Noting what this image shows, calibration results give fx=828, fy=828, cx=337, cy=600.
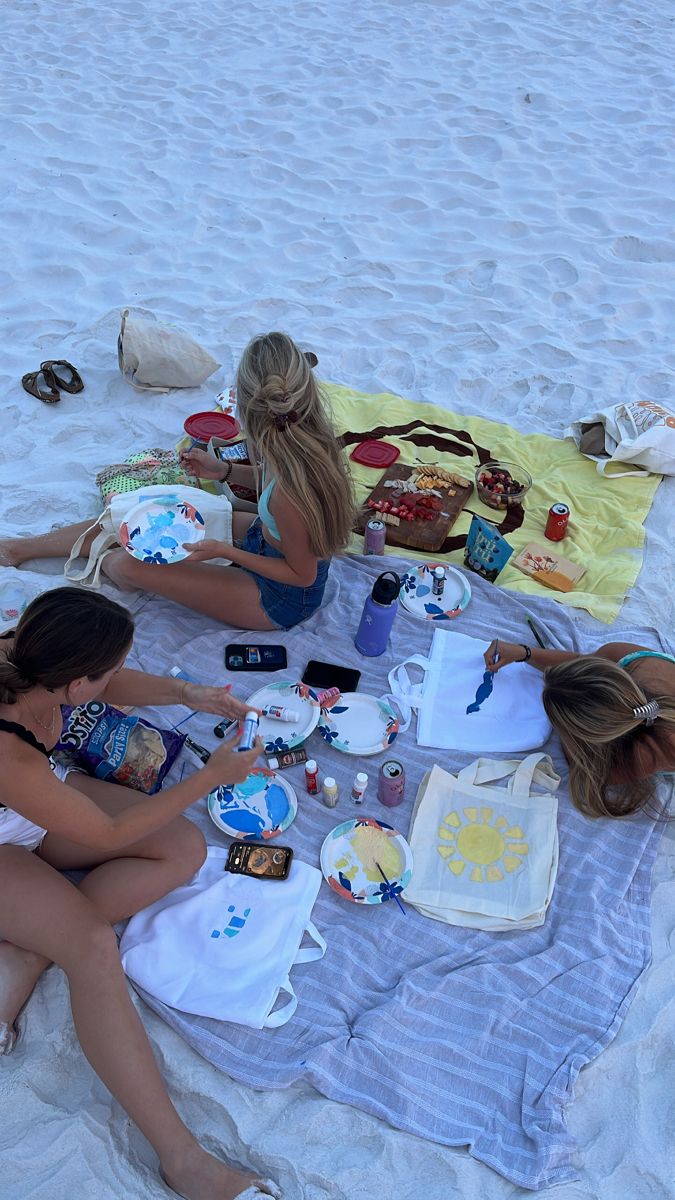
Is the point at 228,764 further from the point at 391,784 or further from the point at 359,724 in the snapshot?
the point at 359,724

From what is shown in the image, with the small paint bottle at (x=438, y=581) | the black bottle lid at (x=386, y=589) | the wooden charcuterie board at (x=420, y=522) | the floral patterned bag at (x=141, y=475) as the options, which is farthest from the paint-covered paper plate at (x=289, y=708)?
the floral patterned bag at (x=141, y=475)

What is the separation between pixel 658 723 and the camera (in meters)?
2.74

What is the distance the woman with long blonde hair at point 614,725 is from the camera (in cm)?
274

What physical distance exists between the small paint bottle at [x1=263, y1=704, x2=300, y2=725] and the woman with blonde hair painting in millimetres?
485

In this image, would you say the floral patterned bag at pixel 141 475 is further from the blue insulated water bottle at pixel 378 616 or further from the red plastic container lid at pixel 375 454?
the blue insulated water bottle at pixel 378 616

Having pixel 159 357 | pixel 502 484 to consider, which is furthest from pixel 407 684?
pixel 159 357

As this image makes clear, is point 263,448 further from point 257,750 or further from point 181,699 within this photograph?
point 257,750

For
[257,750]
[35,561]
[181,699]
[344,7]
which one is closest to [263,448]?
[181,699]

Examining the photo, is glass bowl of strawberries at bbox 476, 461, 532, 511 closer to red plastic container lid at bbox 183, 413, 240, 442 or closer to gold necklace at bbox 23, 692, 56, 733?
red plastic container lid at bbox 183, 413, 240, 442

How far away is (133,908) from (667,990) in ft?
5.36

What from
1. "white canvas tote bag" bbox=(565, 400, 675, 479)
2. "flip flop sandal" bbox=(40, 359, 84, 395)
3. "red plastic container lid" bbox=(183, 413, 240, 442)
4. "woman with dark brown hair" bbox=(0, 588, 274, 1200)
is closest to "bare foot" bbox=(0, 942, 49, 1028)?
"woman with dark brown hair" bbox=(0, 588, 274, 1200)

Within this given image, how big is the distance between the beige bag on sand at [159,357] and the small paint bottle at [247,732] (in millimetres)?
2790

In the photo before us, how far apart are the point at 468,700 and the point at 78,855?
1567 millimetres

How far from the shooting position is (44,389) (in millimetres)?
4629
